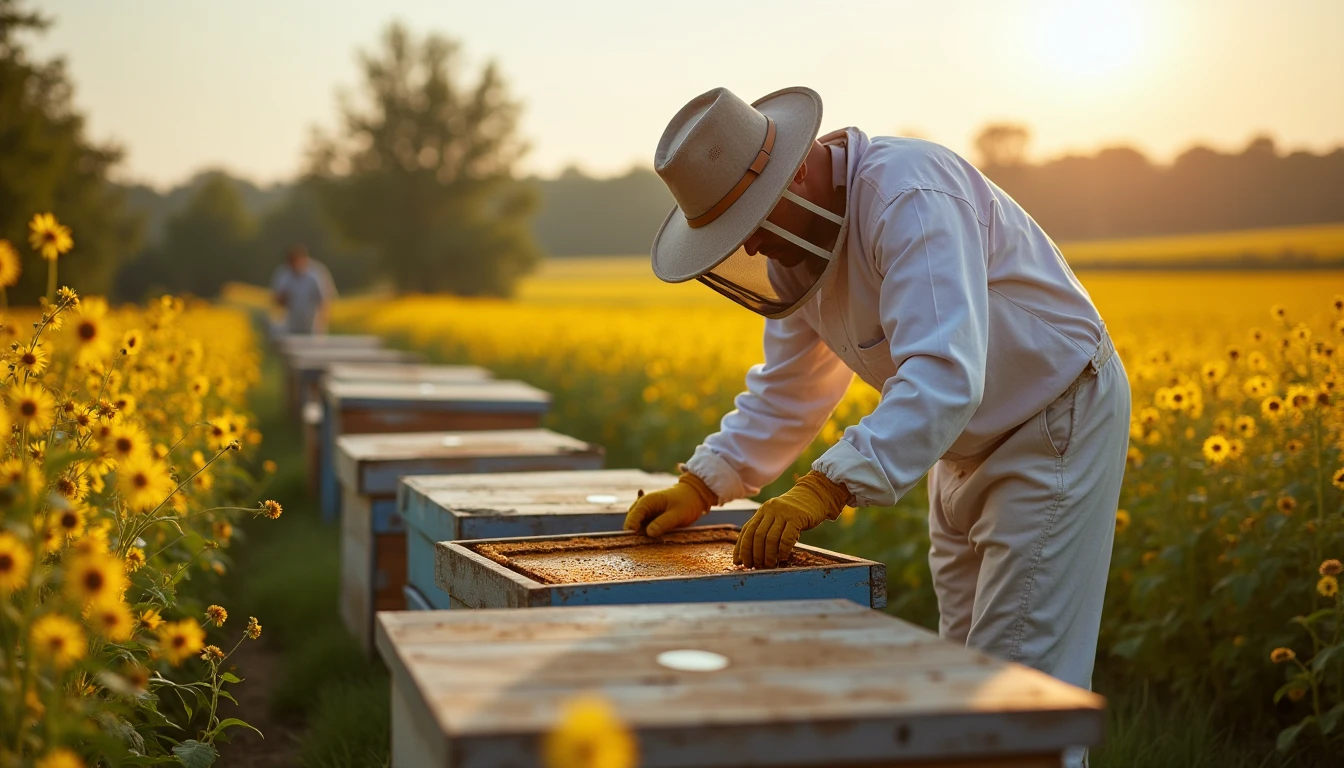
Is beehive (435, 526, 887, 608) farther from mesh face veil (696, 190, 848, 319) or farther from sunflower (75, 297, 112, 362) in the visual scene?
sunflower (75, 297, 112, 362)

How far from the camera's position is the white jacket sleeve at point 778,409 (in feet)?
11.7

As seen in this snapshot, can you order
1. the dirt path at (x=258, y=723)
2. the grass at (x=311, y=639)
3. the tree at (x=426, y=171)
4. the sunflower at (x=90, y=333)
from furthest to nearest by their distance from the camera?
the tree at (x=426, y=171), the dirt path at (x=258, y=723), the grass at (x=311, y=639), the sunflower at (x=90, y=333)

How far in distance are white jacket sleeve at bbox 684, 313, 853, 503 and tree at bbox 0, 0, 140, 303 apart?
2594 cm

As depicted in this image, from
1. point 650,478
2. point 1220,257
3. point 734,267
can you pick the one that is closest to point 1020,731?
point 734,267

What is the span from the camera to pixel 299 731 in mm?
4797

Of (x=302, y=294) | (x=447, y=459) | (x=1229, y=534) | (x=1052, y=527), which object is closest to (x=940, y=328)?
(x=1052, y=527)

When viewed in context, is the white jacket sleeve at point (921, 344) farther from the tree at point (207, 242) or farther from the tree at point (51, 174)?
the tree at point (207, 242)

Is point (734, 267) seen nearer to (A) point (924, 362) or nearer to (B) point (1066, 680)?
(A) point (924, 362)

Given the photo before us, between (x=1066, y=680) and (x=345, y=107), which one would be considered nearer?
(x=1066, y=680)

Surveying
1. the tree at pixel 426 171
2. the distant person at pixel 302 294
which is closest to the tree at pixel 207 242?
the tree at pixel 426 171

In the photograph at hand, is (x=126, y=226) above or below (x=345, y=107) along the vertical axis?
below

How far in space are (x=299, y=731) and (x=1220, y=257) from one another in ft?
56.7

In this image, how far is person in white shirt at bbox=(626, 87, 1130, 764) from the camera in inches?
105

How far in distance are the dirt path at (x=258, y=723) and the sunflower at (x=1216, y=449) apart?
334cm
